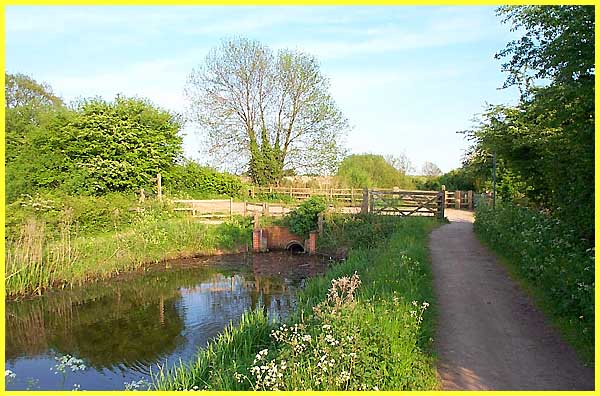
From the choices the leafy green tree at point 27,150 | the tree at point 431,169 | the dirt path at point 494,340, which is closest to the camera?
the dirt path at point 494,340

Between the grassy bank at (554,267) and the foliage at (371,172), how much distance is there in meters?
18.2

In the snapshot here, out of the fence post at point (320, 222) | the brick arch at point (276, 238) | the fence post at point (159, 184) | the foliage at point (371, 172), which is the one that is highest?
the foliage at point (371, 172)

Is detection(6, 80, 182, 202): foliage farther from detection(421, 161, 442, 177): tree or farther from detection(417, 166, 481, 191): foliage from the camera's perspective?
detection(421, 161, 442, 177): tree

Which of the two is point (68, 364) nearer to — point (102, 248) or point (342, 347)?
point (342, 347)

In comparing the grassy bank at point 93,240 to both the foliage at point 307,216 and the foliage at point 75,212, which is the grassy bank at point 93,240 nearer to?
the foliage at point 75,212

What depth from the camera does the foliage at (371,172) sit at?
30.7 meters

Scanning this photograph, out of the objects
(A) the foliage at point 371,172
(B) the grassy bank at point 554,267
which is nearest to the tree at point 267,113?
(A) the foliage at point 371,172

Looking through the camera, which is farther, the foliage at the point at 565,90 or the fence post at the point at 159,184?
the fence post at the point at 159,184

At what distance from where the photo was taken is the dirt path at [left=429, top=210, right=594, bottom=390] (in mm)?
5176

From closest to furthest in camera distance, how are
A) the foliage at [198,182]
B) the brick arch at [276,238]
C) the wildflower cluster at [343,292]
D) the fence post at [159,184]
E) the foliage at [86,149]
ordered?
1. the wildflower cluster at [343,292]
2. the brick arch at [276,238]
3. the foliage at [86,149]
4. the fence post at [159,184]
5. the foliage at [198,182]

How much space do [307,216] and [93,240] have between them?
7.74 meters

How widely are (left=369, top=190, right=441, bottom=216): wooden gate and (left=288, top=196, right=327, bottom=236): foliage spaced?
1.98 meters

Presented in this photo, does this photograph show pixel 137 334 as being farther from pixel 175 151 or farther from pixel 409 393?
pixel 175 151

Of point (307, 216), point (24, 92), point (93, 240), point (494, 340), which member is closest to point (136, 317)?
point (93, 240)
